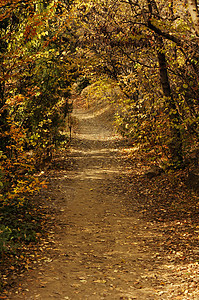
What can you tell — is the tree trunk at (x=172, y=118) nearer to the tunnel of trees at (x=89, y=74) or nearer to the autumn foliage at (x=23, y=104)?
the tunnel of trees at (x=89, y=74)

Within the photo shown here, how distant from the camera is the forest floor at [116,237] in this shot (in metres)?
5.32

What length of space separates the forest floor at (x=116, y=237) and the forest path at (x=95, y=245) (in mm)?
15

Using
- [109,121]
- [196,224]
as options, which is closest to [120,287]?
[196,224]

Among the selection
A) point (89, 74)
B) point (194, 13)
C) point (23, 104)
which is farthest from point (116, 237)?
point (89, 74)

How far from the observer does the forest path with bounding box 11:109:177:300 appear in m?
5.29

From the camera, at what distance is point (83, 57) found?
48.4 ft

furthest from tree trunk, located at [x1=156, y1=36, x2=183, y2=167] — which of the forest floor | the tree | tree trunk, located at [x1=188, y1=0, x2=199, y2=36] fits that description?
tree trunk, located at [x1=188, y1=0, x2=199, y2=36]

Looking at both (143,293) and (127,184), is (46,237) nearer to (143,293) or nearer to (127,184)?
(143,293)

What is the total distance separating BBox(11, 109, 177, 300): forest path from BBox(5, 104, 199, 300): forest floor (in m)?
0.01

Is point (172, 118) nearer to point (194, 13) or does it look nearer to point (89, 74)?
point (194, 13)

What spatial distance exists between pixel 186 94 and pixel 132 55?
19.1ft

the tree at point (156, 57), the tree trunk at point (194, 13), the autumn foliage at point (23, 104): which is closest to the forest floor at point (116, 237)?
the autumn foliage at point (23, 104)

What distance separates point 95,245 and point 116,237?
2.08ft

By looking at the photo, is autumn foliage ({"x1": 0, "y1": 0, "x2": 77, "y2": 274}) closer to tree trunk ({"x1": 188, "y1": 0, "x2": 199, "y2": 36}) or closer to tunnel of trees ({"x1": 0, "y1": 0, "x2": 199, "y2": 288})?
tunnel of trees ({"x1": 0, "y1": 0, "x2": 199, "y2": 288})
